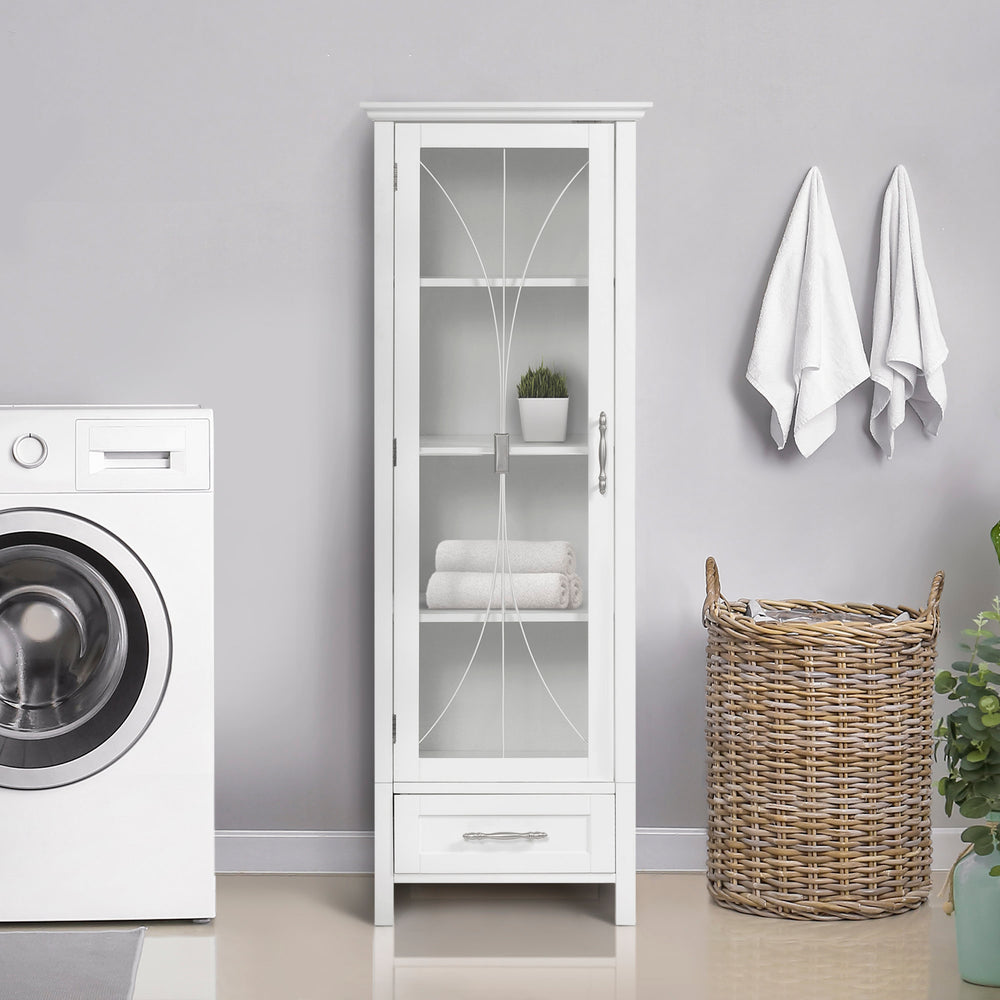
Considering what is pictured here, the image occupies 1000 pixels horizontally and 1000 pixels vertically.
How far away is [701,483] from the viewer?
7.80ft

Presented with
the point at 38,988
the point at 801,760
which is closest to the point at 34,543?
the point at 38,988

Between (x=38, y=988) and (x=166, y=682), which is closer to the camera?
(x=38, y=988)

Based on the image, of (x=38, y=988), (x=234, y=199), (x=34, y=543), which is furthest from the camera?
(x=234, y=199)

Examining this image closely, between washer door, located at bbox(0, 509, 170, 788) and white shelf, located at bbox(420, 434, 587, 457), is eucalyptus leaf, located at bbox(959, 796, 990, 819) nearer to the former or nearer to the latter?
white shelf, located at bbox(420, 434, 587, 457)

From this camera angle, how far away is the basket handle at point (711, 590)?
218cm

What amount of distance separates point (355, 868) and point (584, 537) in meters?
0.95

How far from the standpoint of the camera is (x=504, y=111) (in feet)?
6.57

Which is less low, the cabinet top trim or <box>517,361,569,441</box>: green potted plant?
the cabinet top trim

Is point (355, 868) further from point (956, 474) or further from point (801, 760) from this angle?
point (956, 474)

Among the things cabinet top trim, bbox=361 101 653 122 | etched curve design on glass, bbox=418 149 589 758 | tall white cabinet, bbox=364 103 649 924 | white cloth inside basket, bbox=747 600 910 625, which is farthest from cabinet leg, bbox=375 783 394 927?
cabinet top trim, bbox=361 101 653 122

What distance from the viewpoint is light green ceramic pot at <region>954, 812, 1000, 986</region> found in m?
1.76

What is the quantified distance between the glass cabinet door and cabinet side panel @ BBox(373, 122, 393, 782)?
2 centimetres

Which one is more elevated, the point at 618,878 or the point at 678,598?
the point at 678,598

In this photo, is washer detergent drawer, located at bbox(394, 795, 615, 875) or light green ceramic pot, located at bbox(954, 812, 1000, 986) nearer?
light green ceramic pot, located at bbox(954, 812, 1000, 986)
